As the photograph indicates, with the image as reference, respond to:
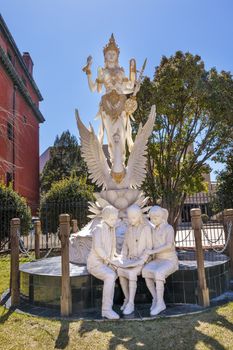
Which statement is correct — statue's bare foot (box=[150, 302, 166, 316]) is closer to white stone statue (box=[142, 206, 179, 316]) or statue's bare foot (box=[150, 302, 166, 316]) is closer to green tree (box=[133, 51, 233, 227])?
white stone statue (box=[142, 206, 179, 316])

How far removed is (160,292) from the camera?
527 cm

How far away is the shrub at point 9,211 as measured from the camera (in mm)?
15430

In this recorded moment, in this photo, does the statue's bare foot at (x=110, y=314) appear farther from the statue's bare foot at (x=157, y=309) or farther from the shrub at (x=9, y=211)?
the shrub at (x=9, y=211)

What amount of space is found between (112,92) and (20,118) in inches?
576

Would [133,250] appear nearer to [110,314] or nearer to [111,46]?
[110,314]

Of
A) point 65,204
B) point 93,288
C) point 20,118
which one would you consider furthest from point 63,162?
point 93,288

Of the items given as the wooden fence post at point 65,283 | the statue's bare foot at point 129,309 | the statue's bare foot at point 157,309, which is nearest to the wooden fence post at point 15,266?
the wooden fence post at point 65,283

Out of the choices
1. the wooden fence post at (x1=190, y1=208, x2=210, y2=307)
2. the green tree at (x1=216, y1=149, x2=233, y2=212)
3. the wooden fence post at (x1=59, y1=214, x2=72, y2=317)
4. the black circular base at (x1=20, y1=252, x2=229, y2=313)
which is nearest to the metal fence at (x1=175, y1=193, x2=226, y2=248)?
the green tree at (x1=216, y1=149, x2=233, y2=212)

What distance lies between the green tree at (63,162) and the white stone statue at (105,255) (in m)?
29.9

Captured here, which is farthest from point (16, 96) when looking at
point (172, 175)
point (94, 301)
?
point (94, 301)

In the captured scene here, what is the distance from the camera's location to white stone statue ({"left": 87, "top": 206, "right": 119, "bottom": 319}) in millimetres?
5250

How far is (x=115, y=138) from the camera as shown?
8.78m

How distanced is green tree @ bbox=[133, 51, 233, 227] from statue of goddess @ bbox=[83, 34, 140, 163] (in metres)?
6.52

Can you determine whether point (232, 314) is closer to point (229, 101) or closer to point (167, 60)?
point (229, 101)
